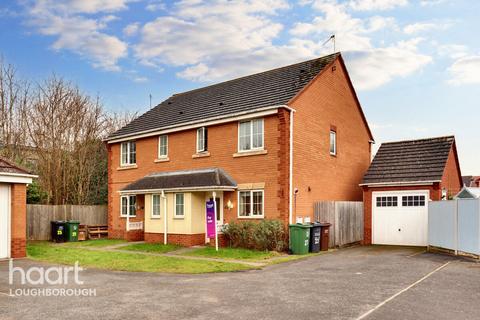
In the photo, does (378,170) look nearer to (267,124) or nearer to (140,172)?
(267,124)

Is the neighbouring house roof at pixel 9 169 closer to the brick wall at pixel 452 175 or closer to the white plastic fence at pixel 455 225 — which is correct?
the white plastic fence at pixel 455 225

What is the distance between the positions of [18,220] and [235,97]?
11758 mm

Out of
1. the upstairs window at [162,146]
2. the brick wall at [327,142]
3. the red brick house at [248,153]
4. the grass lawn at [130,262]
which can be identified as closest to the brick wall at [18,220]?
the grass lawn at [130,262]

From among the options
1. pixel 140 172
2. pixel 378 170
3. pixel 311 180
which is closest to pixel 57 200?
pixel 140 172

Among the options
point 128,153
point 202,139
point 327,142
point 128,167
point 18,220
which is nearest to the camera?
point 18,220

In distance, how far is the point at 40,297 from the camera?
9945mm

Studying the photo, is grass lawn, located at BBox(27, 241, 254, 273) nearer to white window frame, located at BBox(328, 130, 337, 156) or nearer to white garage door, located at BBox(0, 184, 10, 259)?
white garage door, located at BBox(0, 184, 10, 259)

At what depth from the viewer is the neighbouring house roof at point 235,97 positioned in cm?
2097

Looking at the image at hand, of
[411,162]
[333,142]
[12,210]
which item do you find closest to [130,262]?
[12,210]

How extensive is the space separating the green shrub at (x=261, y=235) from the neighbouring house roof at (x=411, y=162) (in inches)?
253

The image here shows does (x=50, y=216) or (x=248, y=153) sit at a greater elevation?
(x=248, y=153)

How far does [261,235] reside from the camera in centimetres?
1808

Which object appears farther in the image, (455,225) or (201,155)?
(201,155)

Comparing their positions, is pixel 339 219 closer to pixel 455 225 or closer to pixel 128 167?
pixel 455 225
